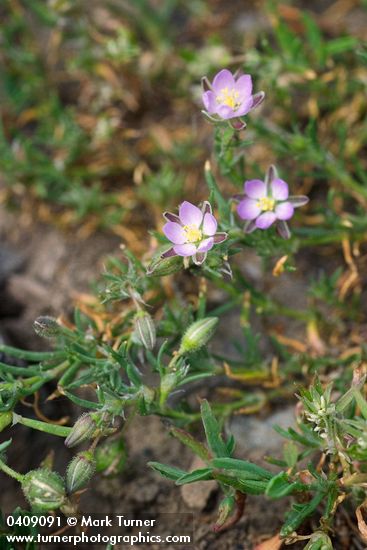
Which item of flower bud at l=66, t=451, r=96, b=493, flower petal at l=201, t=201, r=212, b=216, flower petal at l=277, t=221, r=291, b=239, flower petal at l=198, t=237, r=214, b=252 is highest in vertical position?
flower petal at l=201, t=201, r=212, b=216

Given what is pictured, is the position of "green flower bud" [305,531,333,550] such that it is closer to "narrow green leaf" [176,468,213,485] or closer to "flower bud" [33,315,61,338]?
"narrow green leaf" [176,468,213,485]

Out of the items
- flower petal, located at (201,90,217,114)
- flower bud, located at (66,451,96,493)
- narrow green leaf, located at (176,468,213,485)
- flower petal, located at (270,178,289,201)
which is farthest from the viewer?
flower petal, located at (270,178,289,201)

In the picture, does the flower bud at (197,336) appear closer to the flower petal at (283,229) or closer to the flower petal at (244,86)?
the flower petal at (283,229)

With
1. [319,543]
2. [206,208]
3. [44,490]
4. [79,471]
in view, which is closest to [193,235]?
[206,208]

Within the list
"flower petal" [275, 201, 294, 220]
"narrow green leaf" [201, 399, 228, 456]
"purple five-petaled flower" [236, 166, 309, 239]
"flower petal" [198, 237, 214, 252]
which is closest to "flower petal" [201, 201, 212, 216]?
"flower petal" [198, 237, 214, 252]

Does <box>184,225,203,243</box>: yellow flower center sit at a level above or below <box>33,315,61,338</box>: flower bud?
above

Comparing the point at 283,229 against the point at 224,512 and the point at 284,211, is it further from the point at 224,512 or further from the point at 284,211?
the point at 224,512

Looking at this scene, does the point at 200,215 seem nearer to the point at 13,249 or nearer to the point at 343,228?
the point at 343,228

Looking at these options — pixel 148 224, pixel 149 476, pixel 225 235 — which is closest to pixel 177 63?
pixel 148 224
